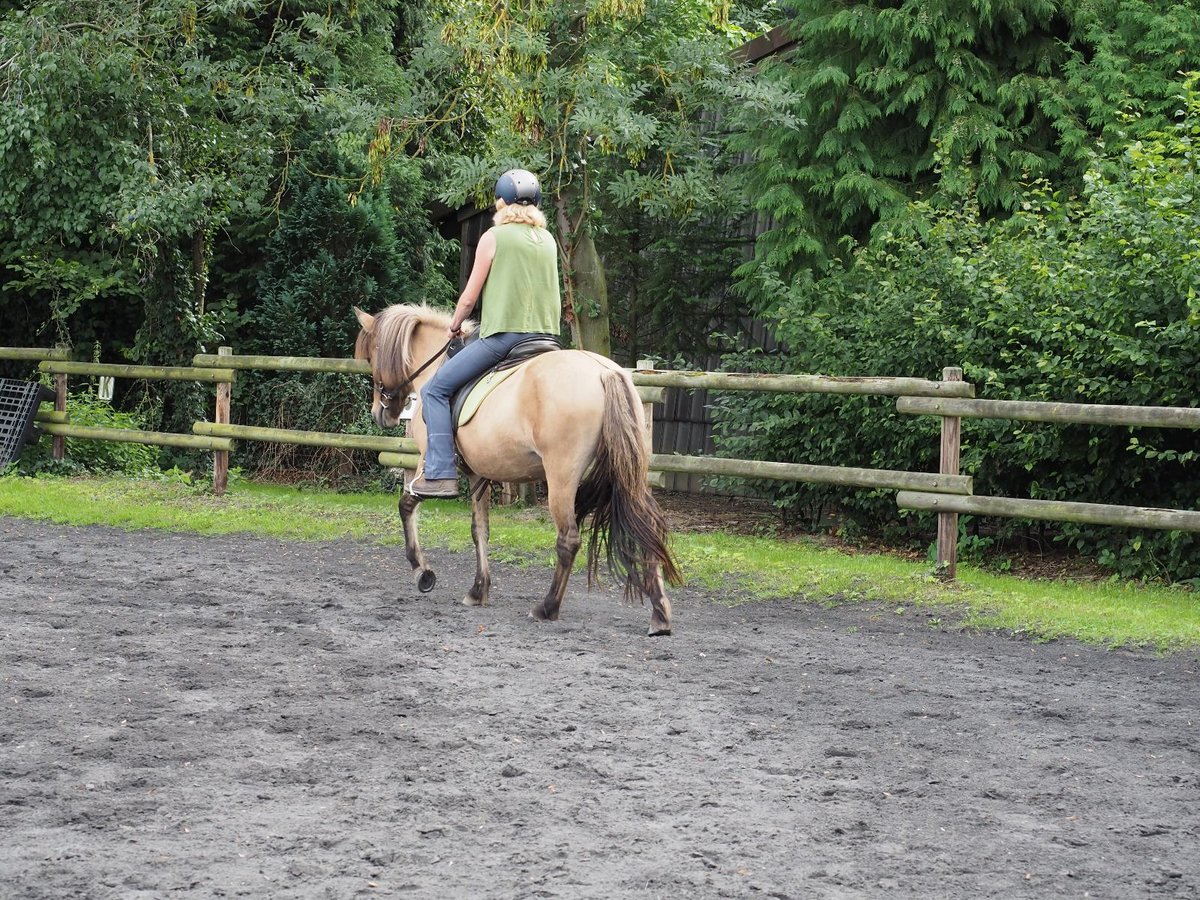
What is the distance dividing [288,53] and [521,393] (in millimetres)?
11206

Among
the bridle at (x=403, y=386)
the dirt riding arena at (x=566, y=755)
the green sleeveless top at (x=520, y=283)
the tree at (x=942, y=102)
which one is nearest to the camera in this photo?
the dirt riding arena at (x=566, y=755)

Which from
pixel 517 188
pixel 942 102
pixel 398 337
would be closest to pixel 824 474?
pixel 398 337

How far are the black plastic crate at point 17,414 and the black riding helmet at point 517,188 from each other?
8382 millimetres

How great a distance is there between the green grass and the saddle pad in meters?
2.09

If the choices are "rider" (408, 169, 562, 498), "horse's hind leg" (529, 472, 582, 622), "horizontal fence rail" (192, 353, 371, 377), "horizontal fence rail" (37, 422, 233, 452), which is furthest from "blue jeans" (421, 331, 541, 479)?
"horizontal fence rail" (37, 422, 233, 452)

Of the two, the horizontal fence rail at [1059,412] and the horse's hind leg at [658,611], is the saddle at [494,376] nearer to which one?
the horse's hind leg at [658,611]

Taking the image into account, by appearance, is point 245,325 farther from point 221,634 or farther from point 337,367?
point 221,634

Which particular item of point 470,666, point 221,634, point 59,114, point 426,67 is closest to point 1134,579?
point 470,666

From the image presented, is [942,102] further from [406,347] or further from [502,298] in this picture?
[502,298]

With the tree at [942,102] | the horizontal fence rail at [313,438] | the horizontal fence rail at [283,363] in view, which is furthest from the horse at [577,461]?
the tree at [942,102]

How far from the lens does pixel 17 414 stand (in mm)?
13883

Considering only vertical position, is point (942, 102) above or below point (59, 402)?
above

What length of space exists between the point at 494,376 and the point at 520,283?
21.2 inches

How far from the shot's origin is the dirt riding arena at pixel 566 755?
3.58 meters
